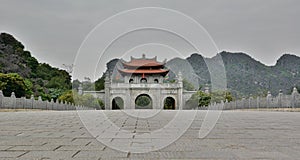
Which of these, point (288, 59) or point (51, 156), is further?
point (288, 59)

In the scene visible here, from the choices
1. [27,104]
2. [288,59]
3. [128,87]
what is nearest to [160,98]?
[128,87]

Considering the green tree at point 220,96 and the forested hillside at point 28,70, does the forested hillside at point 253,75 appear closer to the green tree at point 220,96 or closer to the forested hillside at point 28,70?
the green tree at point 220,96

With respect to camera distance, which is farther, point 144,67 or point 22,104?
point 144,67

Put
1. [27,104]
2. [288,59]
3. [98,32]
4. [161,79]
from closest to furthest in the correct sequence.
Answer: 1. [98,32]
2. [27,104]
3. [161,79]
4. [288,59]

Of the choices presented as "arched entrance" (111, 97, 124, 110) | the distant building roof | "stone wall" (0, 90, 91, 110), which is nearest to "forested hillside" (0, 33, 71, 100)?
"arched entrance" (111, 97, 124, 110)

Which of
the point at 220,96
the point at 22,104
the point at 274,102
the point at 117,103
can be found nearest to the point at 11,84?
the point at 22,104

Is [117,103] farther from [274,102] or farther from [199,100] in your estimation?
[274,102]

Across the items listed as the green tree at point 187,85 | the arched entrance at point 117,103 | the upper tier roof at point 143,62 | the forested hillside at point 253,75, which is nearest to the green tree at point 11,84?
the arched entrance at point 117,103

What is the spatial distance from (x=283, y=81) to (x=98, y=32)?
65.6 m

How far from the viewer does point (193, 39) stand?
17.7 ft

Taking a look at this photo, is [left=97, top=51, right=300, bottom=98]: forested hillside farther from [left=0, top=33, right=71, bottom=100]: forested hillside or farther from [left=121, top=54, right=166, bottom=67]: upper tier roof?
[left=0, top=33, right=71, bottom=100]: forested hillside

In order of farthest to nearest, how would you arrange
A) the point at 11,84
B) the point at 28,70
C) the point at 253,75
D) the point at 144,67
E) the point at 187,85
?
the point at 253,75 < the point at 187,85 < the point at 28,70 < the point at 144,67 < the point at 11,84

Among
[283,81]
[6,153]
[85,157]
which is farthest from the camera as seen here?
[283,81]

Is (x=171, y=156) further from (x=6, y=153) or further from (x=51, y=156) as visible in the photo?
(x=6, y=153)
